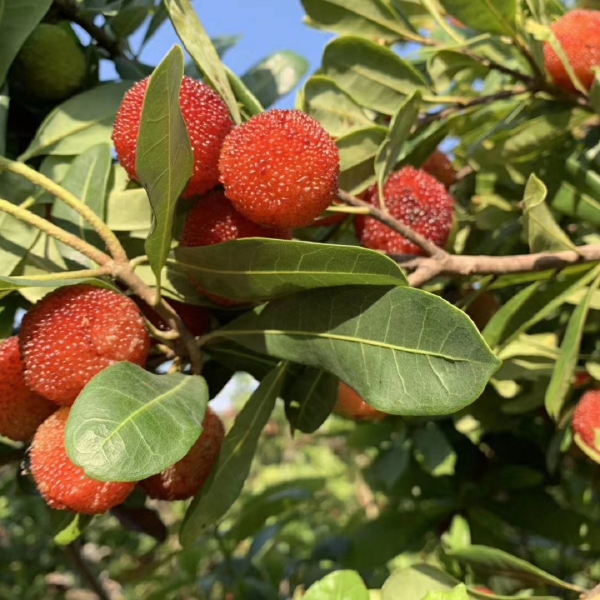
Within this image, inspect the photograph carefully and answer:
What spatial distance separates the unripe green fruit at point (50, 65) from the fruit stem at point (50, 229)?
27 cm

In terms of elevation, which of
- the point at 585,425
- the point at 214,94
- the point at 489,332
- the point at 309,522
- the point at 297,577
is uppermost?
the point at 214,94

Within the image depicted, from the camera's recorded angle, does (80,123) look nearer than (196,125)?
No

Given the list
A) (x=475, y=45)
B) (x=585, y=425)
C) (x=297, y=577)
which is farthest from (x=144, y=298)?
(x=297, y=577)

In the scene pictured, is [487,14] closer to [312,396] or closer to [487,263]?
[487,263]

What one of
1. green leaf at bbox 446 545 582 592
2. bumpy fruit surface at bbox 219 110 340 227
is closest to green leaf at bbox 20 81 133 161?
bumpy fruit surface at bbox 219 110 340 227

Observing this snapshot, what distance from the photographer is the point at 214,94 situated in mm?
766

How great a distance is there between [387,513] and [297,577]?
1.03 ft

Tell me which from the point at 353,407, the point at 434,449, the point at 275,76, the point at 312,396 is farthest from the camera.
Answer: the point at 434,449

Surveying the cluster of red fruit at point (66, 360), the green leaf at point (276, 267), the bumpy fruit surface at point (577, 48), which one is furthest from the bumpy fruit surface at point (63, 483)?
the bumpy fruit surface at point (577, 48)

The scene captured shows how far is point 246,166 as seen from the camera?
71 cm

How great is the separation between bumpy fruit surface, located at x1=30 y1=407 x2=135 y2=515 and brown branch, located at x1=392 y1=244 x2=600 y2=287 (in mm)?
385

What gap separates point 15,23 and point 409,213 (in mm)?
521

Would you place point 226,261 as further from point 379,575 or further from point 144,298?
point 379,575

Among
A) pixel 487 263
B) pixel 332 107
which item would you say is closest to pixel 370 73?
pixel 332 107
